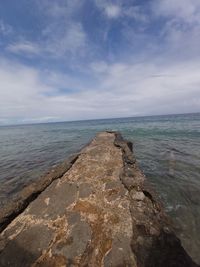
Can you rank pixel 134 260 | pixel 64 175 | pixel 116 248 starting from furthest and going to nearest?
pixel 64 175 < pixel 116 248 < pixel 134 260

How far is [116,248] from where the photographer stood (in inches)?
111

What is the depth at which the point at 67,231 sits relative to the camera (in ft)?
10.4

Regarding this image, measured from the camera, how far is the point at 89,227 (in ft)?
10.6

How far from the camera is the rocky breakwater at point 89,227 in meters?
2.71

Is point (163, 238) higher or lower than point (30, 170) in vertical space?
higher

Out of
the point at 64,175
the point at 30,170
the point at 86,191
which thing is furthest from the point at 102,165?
the point at 30,170

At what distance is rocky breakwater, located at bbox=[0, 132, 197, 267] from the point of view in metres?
2.71

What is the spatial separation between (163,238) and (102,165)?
3.28 m

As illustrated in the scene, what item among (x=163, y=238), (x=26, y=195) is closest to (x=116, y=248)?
(x=163, y=238)

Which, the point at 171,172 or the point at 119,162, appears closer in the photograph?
the point at 119,162

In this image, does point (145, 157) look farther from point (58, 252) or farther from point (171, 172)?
point (58, 252)

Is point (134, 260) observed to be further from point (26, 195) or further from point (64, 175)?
point (64, 175)

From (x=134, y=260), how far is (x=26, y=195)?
9.32 feet

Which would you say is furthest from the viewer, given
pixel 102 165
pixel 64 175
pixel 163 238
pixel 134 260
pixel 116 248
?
pixel 102 165
